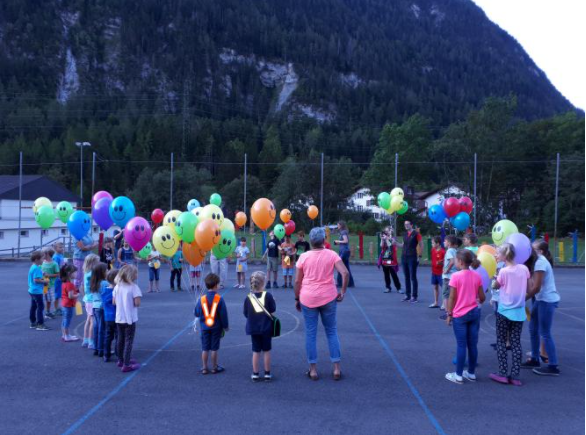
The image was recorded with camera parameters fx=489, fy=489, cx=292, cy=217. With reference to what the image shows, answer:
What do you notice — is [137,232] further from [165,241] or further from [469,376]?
[469,376]

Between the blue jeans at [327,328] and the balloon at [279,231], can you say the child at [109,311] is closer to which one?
the blue jeans at [327,328]

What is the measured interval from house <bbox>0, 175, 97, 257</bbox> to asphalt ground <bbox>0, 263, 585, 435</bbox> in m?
20.7

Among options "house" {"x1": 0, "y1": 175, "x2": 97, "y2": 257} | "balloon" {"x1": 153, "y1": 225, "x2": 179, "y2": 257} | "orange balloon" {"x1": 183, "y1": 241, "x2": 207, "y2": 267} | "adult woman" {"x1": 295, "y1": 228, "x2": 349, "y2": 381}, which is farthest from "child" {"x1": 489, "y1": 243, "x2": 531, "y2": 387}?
"house" {"x1": 0, "y1": 175, "x2": 97, "y2": 257}

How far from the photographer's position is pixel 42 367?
646cm

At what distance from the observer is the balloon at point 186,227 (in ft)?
29.6

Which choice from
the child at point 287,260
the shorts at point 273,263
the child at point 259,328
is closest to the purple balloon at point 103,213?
the shorts at point 273,263

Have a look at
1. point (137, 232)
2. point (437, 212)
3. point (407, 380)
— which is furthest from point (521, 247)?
point (437, 212)

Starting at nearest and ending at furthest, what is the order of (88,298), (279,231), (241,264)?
1. (88,298)
2. (241,264)
3. (279,231)

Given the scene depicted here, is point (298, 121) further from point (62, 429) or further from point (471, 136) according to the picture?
point (62, 429)

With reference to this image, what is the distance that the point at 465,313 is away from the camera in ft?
19.1

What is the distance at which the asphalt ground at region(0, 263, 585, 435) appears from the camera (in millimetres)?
4688

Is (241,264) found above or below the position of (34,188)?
below

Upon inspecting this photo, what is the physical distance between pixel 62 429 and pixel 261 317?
2347mm

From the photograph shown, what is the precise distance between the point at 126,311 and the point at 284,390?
2278mm
